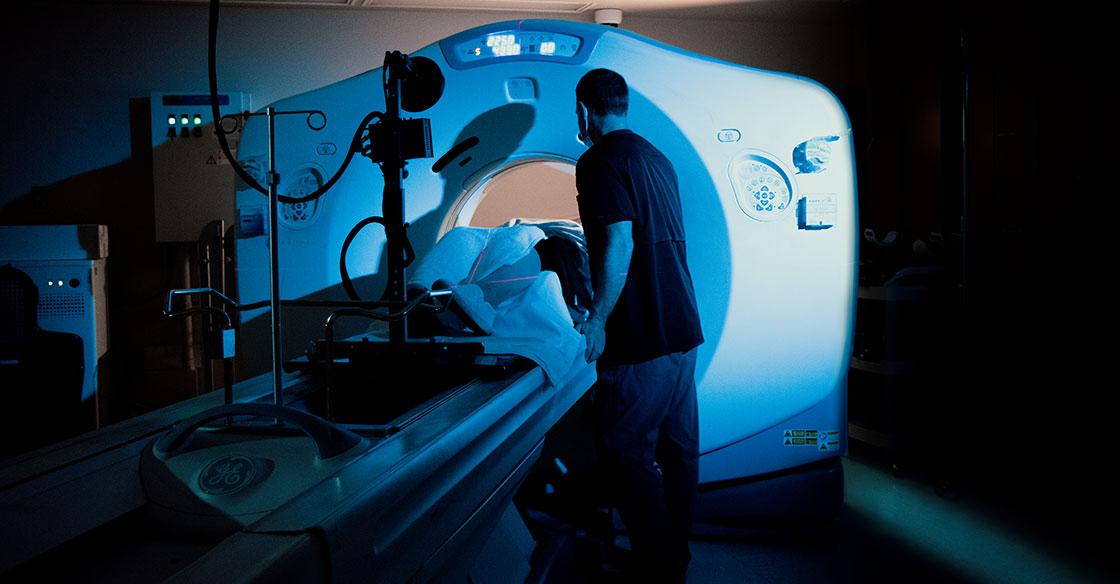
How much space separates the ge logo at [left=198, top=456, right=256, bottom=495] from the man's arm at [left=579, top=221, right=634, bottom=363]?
107 cm

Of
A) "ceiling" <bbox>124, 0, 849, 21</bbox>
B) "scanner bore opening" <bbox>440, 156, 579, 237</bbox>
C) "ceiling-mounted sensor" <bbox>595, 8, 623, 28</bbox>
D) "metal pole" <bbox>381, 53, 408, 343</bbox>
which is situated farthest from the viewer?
"scanner bore opening" <bbox>440, 156, 579, 237</bbox>

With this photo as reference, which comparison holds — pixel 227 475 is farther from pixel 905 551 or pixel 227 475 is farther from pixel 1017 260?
pixel 1017 260

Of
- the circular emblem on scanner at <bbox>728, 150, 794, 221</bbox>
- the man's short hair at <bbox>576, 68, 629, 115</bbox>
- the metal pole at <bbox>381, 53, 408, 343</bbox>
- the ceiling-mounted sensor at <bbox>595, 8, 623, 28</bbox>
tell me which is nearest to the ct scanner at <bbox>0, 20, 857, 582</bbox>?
the circular emblem on scanner at <bbox>728, 150, 794, 221</bbox>

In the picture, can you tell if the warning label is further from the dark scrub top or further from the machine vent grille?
the machine vent grille

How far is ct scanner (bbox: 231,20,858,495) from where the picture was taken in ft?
8.95

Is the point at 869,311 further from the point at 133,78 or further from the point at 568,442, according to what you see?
the point at 133,78

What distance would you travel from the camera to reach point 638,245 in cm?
222

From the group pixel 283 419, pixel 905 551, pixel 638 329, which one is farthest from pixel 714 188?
pixel 283 419

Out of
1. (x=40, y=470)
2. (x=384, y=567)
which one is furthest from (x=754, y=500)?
(x=40, y=470)

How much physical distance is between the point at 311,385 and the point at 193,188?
2.93 meters

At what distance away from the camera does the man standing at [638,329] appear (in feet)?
7.03

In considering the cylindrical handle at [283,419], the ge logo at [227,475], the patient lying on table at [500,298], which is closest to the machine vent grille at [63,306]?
the patient lying on table at [500,298]

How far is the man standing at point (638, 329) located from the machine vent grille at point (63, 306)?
103 inches

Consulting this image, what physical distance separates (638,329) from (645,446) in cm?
32
